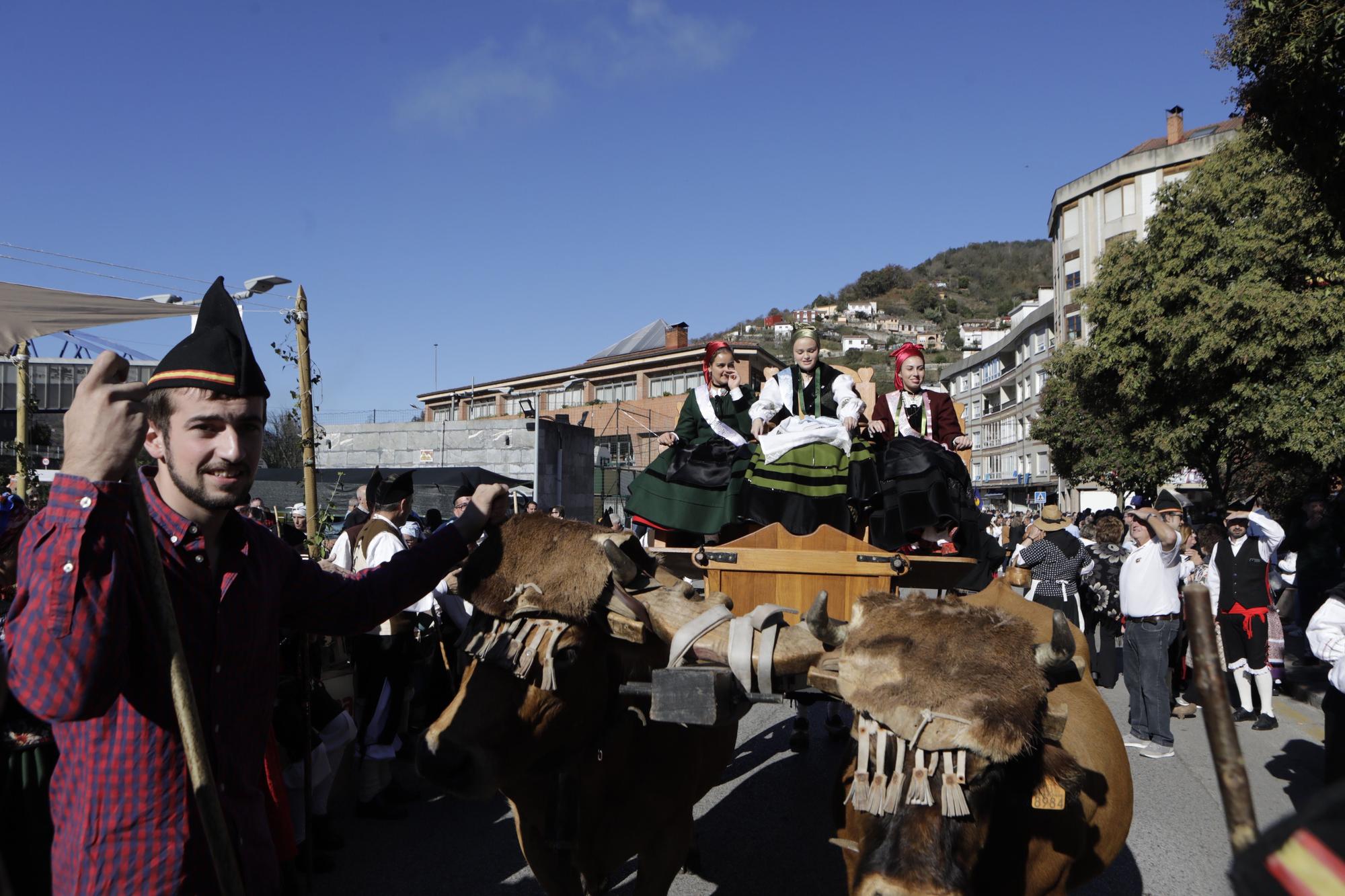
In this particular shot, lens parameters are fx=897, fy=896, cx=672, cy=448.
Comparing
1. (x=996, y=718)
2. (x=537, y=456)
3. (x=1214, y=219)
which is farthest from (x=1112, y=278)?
(x=996, y=718)

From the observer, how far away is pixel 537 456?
65.5 ft

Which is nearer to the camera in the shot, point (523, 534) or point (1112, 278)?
point (523, 534)

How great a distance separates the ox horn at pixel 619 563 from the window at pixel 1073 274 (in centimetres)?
5472

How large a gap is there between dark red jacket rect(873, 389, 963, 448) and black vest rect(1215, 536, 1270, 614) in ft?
18.0

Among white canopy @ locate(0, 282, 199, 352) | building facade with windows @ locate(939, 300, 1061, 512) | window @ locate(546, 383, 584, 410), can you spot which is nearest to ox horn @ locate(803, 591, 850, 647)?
white canopy @ locate(0, 282, 199, 352)

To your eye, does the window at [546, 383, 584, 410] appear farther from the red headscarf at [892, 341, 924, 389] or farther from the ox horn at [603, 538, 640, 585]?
the ox horn at [603, 538, 640, 585]

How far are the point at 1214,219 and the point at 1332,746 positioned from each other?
20202 millimetres

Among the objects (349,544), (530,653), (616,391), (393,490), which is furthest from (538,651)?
(616,391)

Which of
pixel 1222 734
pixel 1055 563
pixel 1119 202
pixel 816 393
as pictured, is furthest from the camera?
pixel 1119 202

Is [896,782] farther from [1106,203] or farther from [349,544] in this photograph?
[1106,203]

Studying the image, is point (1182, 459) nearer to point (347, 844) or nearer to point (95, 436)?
point (347, 844)

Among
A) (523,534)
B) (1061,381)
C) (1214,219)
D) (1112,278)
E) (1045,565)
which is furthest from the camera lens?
(1061,381)

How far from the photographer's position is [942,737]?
7.84 ft

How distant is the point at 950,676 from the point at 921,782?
31 cm
